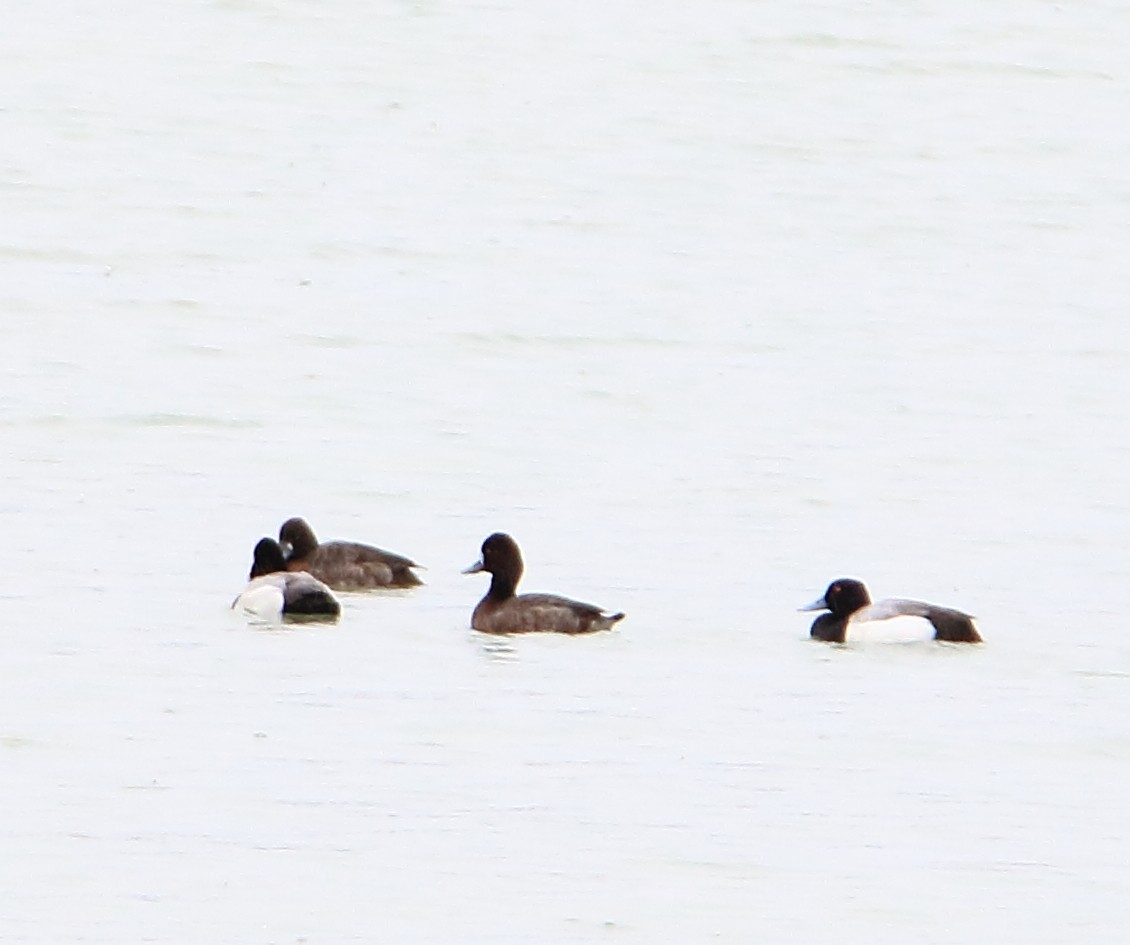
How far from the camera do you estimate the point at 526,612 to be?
475 inches

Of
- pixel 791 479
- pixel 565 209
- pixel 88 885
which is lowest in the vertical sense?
pixel 88 885

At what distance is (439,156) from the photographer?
88.9 feet

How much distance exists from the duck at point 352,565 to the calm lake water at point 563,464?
0.46 feet

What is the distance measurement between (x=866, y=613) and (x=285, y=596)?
2.57 metres

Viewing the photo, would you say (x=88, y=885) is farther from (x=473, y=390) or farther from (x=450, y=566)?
(x=473, y=390)

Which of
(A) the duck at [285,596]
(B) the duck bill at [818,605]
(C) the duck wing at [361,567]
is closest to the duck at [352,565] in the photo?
(C) the duck wing at [361,567]

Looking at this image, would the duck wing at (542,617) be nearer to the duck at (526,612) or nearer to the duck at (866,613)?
the duck at (526,612)

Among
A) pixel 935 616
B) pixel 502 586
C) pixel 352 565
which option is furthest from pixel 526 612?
pixel 935 616

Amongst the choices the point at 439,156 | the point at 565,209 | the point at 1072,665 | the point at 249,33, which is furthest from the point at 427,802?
the point at 249,33

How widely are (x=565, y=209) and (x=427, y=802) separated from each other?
16.4 m

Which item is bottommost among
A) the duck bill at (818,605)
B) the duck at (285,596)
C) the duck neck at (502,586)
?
the duck at (285,596)

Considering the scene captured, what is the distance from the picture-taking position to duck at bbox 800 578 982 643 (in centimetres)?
1201

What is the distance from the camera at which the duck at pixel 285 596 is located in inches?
468

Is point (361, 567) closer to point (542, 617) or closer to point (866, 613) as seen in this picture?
point (542, 617)
